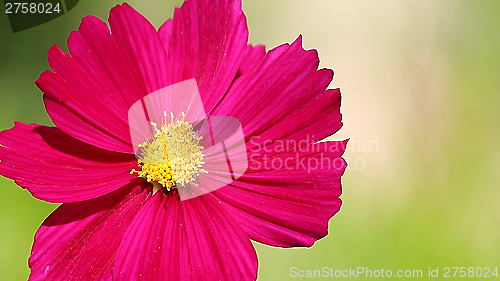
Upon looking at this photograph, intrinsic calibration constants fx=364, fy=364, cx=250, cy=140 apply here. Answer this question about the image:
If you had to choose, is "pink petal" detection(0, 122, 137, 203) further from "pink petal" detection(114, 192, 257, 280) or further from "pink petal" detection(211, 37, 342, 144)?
"pink petal" detection(211, 37, 342, 144)

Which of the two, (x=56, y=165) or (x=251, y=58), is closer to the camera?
(x=56, y=165)

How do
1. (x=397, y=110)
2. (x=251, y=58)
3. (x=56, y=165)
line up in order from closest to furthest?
1. (x=56, y=165)
2. (x=251, y=58)
3. (x=397, y=110)

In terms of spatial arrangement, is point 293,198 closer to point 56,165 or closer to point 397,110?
point 56,165

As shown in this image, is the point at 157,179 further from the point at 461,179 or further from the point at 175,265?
the point at 461,179

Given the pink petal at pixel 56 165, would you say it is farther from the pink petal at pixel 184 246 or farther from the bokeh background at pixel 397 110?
the bokeh background at pixel 397 110

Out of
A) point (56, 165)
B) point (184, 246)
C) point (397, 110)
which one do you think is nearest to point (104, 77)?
Result: point (56, 165)

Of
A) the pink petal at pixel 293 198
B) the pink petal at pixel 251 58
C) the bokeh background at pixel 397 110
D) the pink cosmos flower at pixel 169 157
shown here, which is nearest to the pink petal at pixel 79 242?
the pink cosmos flower at pixel 169 157
